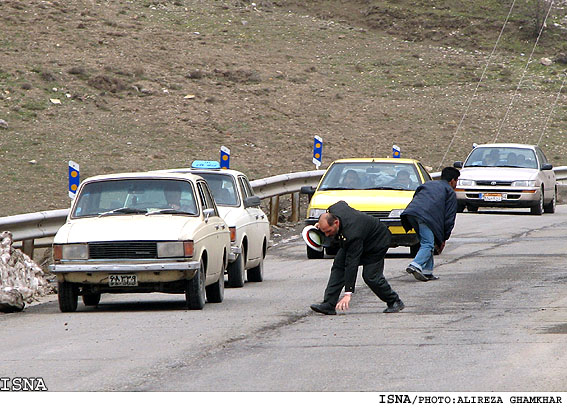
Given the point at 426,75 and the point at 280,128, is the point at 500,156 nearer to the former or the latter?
the point at 280,128

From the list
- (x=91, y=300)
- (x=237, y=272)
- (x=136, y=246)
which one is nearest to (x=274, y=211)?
(x=237, y=272)

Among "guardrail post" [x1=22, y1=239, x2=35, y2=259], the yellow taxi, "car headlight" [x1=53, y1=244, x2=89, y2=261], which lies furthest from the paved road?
the yellow taxi

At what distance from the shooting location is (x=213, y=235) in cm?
1451

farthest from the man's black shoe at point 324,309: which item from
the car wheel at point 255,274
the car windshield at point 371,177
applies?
the car windshield at point 371,177

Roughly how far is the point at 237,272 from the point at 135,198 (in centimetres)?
254

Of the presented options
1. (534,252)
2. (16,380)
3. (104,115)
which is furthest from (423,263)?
(104,115)

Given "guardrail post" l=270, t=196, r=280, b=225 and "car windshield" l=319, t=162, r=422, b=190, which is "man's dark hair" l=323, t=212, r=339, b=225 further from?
"guardrail post" l=270, t=196, r=280, b=225

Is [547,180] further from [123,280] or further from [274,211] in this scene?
[123,280]

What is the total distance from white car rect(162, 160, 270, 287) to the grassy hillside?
9.99 m

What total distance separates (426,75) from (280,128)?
518 inches

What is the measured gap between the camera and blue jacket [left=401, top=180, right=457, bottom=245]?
53.6ft

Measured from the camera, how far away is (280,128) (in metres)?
→ 44.3

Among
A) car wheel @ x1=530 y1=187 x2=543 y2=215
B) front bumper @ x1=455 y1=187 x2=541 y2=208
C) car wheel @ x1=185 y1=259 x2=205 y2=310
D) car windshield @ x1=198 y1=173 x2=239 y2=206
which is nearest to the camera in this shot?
car wheel @ x1=185 y1=259 x2=205 y2=310

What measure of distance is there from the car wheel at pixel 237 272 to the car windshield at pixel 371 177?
433 cm
